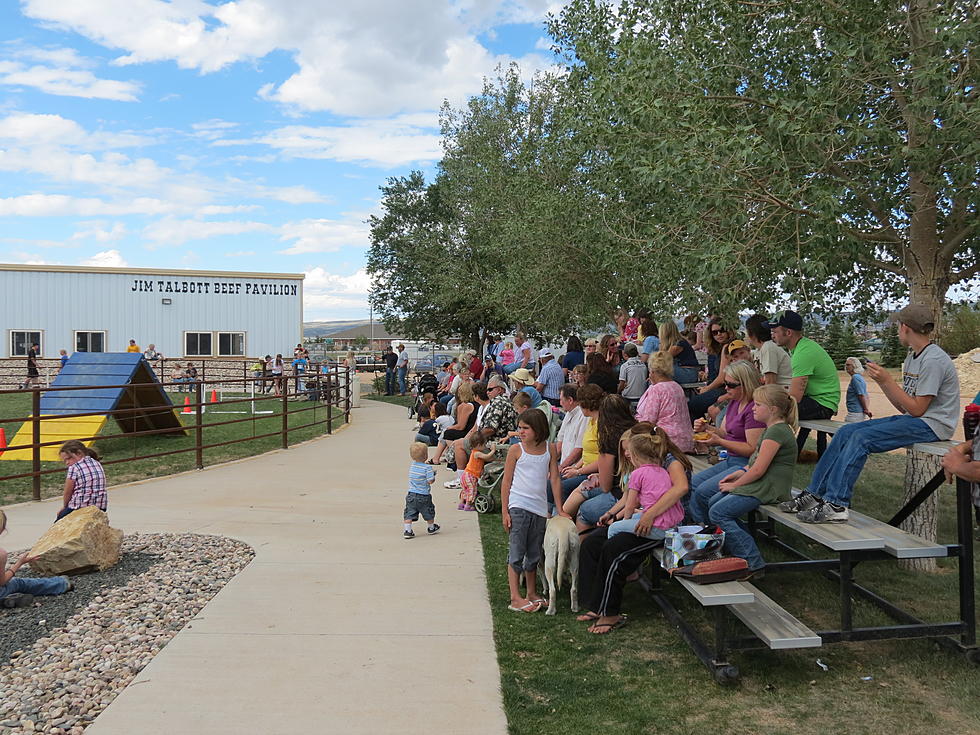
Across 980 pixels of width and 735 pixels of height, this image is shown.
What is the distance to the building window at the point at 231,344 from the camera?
36250 mm

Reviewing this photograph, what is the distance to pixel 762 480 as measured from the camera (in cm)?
514

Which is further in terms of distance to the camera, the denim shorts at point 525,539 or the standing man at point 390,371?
the standing man at point 390,371

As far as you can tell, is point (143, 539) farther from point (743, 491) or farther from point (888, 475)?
point (888, 475)

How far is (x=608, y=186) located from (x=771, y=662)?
27.0ft

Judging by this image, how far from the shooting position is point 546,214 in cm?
1603

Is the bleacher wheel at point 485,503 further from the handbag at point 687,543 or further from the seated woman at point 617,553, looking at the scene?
the handbag at point 687,543

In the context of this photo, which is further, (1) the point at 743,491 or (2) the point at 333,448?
(2) the point at 333,448

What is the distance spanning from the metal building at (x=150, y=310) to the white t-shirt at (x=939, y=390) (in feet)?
113

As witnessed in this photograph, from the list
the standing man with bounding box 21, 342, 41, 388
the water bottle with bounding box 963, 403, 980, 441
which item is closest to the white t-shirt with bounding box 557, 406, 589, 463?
the water bottle with bounding box 963, 403, 980, 441

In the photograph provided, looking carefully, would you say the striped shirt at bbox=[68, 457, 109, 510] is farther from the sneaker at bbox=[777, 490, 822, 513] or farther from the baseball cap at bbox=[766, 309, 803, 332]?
the baseball cap at bbox=[766, 309, 803, 332]

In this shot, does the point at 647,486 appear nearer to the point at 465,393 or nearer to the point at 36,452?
the point at 465,393

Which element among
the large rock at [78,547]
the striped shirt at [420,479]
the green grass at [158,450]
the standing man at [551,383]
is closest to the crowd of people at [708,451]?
the striped shirt at [420,479]

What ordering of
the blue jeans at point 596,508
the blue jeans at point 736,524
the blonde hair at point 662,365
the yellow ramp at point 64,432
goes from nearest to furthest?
the blue jeans at point 736,524, the blue jeans at point 596,508, the blonde hair at point 662,365, the yellow ramp at point 64,432

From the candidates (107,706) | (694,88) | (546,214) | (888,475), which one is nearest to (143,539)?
(107,706)
